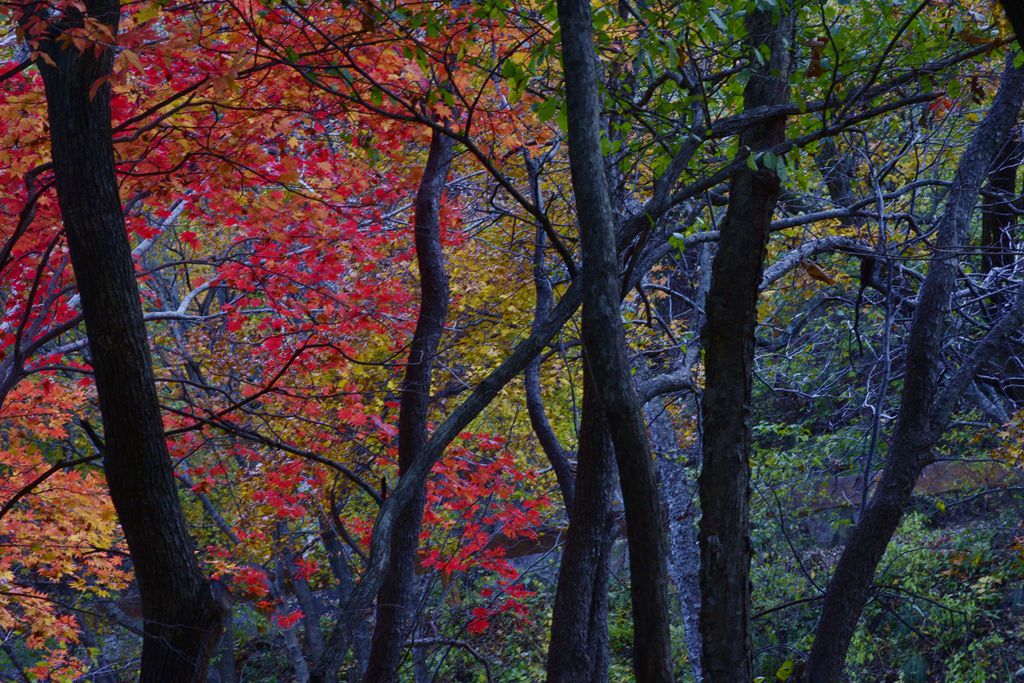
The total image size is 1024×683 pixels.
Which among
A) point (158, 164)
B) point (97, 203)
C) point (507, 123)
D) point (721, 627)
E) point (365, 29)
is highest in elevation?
point (507, 123)

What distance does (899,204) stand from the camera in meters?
8.75

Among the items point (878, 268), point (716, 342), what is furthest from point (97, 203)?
point (878, 268)

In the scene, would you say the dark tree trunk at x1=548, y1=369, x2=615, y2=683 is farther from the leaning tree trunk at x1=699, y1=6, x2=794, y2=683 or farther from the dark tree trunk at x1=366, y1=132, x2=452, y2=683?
the leaning tree trunk at x1=699, y1=6, x2=794, y2=683

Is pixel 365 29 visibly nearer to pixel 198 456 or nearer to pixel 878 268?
pixel 878 268

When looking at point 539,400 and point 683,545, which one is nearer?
point 539,400

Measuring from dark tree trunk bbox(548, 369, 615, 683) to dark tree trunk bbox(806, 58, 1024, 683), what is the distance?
4.03ft

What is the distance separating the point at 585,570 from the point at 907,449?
1.93 meters

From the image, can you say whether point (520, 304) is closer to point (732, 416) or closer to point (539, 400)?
point (539, 400)

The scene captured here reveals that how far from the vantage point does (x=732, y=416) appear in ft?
10.3

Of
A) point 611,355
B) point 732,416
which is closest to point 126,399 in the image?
point 611,355

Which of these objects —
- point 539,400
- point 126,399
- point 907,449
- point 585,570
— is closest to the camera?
point 126,399

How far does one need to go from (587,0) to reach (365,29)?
151cm

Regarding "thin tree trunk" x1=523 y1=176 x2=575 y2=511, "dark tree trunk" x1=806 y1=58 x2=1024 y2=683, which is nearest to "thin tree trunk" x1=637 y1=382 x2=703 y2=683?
"thin tree trunk" x1=523 y1=176 x2=575 y2=511

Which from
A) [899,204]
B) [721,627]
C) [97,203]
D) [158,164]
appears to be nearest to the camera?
[721,627]
